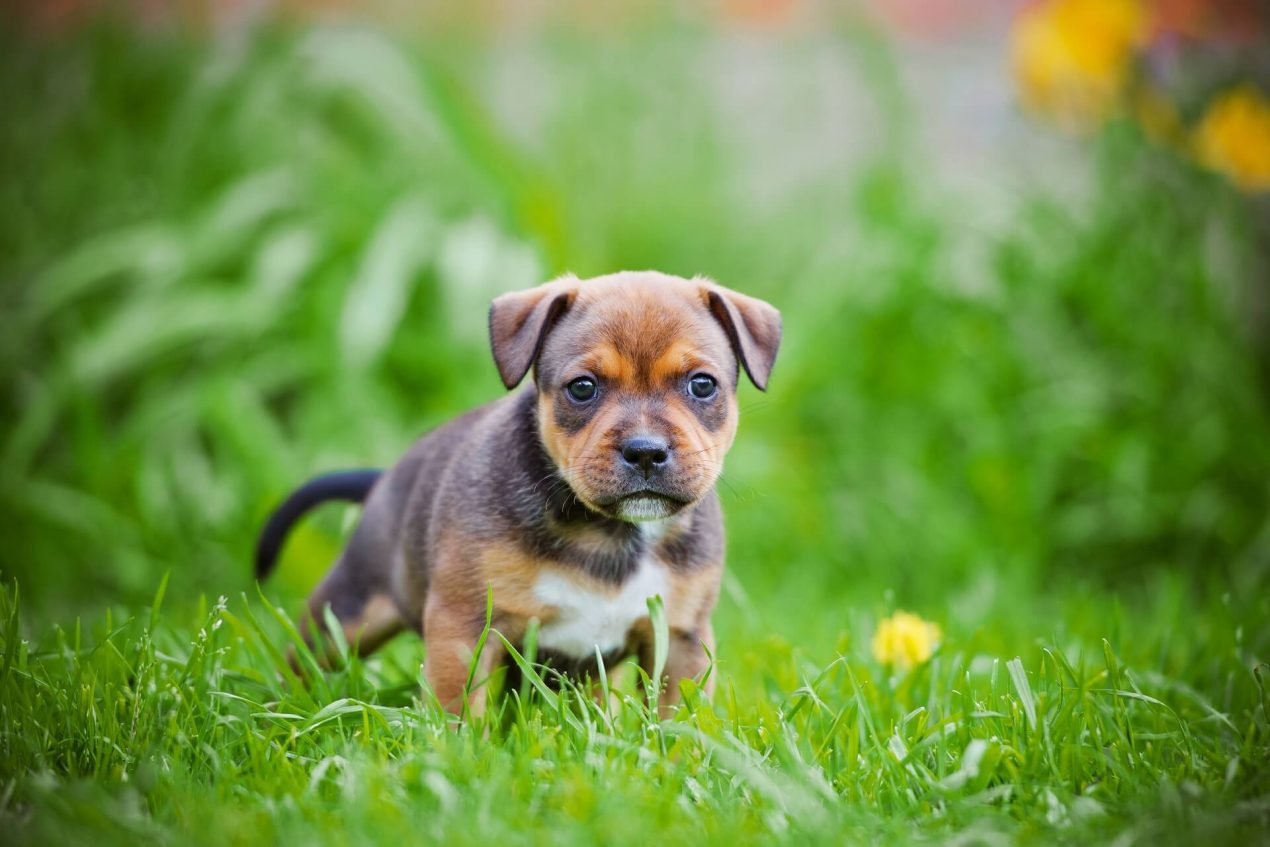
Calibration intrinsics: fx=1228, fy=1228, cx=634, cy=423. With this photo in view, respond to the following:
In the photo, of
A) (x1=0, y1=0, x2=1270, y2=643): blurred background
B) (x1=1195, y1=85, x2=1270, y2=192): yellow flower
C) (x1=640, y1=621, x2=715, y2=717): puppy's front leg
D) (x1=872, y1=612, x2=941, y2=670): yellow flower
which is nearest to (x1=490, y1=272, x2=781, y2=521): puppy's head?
(x1=640, y1=621, x2=715, y2=717): puppy's front leg

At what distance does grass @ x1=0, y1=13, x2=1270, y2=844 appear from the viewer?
10.9ft

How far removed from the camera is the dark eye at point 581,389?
3.47 meters

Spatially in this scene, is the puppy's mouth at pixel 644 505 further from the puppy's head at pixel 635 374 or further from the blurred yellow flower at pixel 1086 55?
the blurred yellow flower at pixel 1086 55

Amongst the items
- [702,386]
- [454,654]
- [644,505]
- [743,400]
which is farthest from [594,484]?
[743,400]

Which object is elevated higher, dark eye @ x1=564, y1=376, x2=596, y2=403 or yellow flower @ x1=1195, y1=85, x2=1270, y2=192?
yellow flower @ x1=1195, y1=85, x2=1270, y2=192

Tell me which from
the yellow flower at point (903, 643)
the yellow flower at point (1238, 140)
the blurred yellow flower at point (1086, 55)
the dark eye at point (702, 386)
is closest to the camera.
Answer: the dark eye at point (702, 386)

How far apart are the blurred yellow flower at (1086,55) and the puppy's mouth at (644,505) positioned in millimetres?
5059

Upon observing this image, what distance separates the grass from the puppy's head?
2.05ft

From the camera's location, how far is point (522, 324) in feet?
11.7

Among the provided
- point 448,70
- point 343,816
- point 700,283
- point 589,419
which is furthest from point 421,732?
point 448,70

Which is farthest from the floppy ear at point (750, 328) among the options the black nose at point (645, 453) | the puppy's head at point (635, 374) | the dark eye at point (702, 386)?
the black nose at point (645, 453)

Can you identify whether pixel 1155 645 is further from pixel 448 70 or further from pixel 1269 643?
pixel 448 70

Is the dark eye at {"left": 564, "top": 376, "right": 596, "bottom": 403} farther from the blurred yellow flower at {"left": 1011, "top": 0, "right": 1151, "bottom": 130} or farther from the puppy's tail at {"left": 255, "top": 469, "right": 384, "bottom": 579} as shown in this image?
the blurred yellow flower at {"left": 1011, "top": 0, "right": 1151, "bottom": 130}

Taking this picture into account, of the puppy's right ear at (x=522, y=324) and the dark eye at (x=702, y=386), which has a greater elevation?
the puppy's right ear at (x=522, y=324)
